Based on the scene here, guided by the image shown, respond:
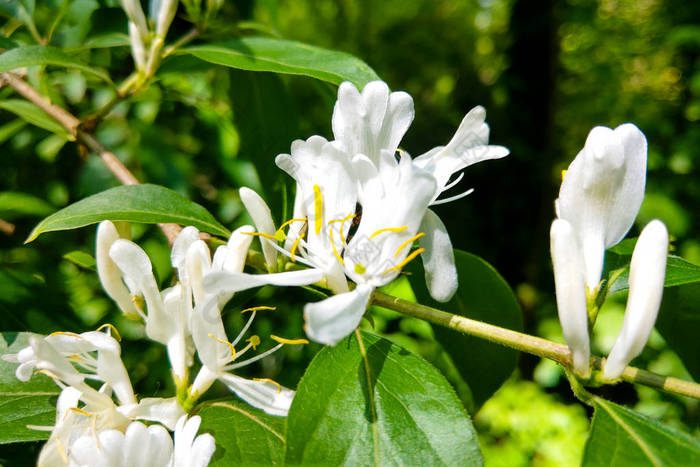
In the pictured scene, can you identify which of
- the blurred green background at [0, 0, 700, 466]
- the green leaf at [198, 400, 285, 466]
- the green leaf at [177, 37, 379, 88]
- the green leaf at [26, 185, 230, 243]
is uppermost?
the green leaf at [177, 37, 379, 88]

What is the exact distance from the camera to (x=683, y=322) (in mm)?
709

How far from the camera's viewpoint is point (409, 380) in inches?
19.9

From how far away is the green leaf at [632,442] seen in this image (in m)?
0.42

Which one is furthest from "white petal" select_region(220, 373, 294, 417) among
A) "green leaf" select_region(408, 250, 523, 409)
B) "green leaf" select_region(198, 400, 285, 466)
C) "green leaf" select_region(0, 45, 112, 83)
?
"green leaf" select_region(0, 45, 112, 83)

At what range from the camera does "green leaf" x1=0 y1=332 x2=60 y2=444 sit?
54 centimetres

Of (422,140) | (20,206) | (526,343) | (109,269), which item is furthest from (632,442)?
(422,140)

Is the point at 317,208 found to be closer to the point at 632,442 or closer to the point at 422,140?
the point at 632,442

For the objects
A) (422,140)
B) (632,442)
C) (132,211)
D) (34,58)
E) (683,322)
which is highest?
(34,58)

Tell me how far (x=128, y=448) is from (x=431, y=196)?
309 millimetres

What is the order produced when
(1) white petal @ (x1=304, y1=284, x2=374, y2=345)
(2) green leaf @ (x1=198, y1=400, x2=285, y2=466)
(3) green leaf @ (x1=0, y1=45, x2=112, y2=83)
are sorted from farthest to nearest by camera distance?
1. (3) green leaf @ (x1=0, y1=45, x2=112, y2=83)
2. (2) green leaf @ (x1=198, y1=400, x2=285, y2=466)
3. (1) white petal @ (x1=304, y1=284, x2=374, y2=345)

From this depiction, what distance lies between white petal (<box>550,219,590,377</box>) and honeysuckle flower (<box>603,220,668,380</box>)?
3cm

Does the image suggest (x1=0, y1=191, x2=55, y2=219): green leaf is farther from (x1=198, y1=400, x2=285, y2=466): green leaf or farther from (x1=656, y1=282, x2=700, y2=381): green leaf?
(x1=656, y1=282, x2=700, y2=381): green leaf

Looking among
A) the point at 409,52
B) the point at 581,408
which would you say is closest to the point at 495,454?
the point at 581,408

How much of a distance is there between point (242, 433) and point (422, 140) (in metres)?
2.83
